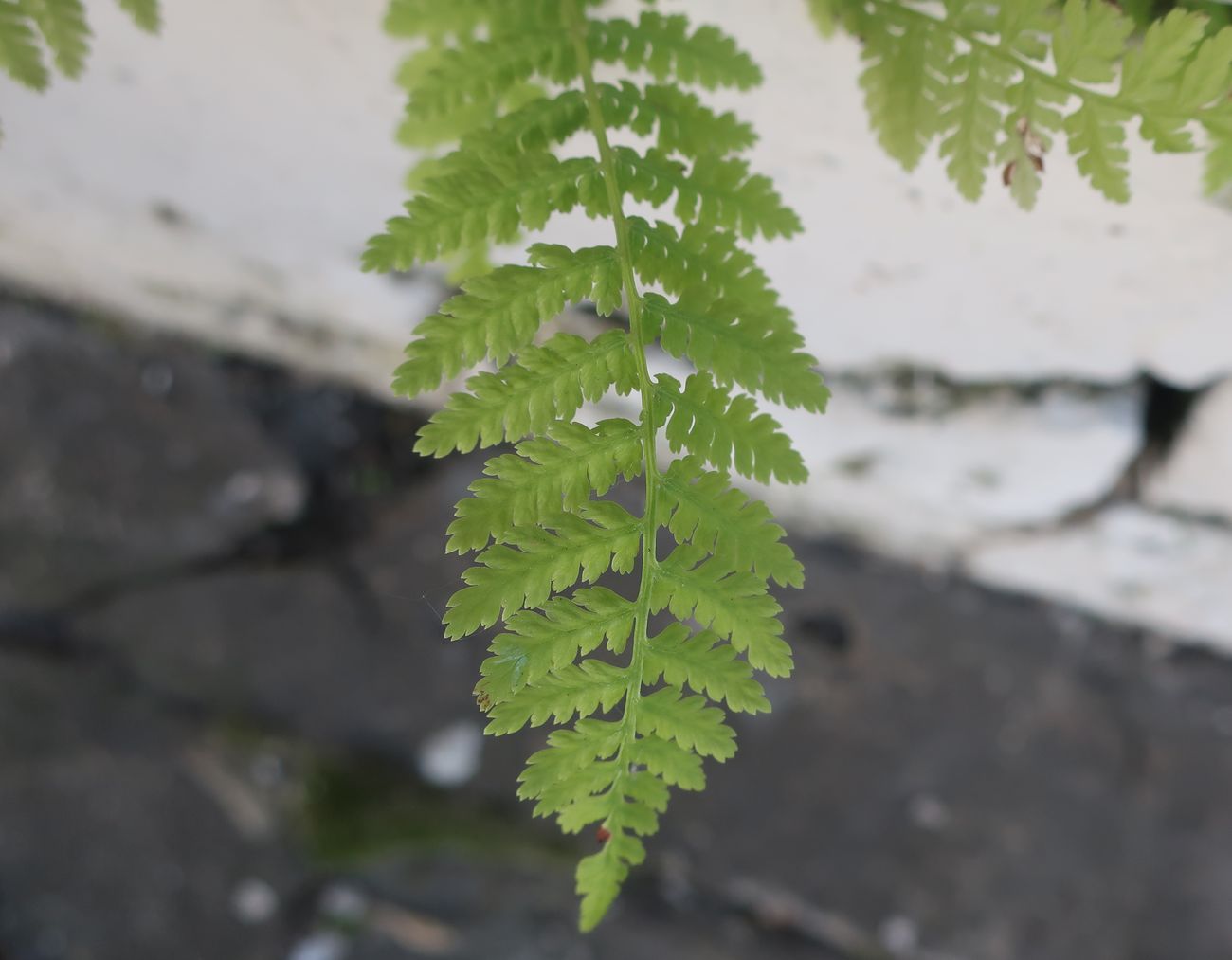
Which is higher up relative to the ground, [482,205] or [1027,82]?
[1027,82]

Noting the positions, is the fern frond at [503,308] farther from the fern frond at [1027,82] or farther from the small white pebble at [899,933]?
the small white pebble at [899,933]

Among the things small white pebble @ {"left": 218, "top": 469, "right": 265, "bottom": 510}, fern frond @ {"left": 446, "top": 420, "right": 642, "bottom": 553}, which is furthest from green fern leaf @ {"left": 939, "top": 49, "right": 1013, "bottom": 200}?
small white pebble @ {"left": 218, "top": 469, "right": 265, "bottom": 510}

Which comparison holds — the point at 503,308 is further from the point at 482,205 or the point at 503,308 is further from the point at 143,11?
the point at 143,11

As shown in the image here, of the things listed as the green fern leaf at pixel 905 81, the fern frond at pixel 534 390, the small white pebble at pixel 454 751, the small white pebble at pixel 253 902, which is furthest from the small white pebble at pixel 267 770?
the green fern leaf at pixel 905 81

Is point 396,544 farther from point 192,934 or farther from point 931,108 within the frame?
point 931,108

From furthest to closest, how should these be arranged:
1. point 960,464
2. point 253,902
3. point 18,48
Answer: point 253,902 → point 960,464 → point 18,48

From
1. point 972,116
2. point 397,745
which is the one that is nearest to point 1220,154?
point 972,116

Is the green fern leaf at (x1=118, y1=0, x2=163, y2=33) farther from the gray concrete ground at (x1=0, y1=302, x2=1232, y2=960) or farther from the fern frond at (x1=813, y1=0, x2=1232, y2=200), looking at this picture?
the gray concrete ground at (x1=0, y1=302, x2=1232, y2=960)
